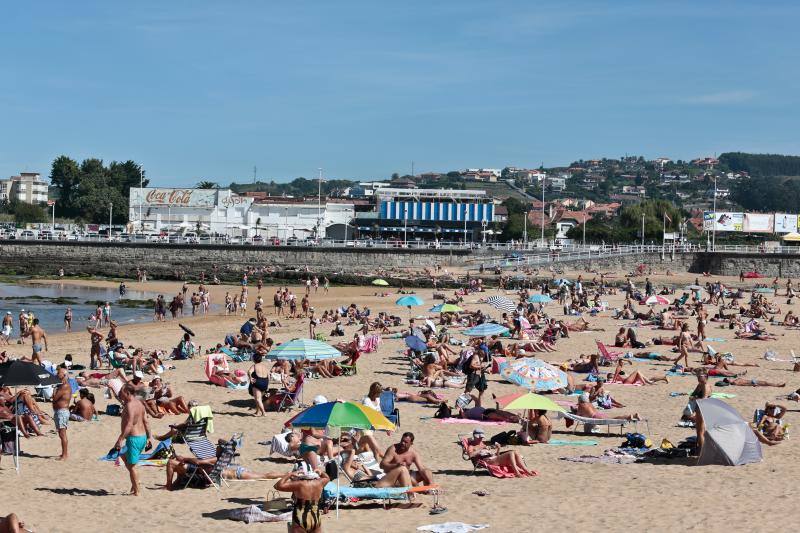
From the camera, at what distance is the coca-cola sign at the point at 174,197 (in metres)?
84.8

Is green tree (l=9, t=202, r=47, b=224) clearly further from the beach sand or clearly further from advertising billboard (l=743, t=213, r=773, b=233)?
the beach sand

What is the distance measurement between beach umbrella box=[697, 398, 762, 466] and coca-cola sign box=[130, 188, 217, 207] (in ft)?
249

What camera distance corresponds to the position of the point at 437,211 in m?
83.4

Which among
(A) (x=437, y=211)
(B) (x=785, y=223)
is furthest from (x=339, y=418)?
(A) (x=437, y=211)

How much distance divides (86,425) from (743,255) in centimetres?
5246

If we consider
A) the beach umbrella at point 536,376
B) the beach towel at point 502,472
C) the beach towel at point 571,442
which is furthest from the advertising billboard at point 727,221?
the beach towel at point 502,472

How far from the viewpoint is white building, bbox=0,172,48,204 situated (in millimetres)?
139500

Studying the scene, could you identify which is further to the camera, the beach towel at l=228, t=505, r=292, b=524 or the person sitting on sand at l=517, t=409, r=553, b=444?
the person sitting on sand at l=517, t=409, r=553, b=444

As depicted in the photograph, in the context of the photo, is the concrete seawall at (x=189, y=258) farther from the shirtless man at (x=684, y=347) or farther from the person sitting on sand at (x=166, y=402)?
the person sitting on sand at (x=166, y=402)

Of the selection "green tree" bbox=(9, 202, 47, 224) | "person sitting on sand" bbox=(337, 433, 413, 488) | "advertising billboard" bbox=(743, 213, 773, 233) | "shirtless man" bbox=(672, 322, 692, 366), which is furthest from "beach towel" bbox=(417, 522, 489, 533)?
"green tree" bbox=(9, 202, 47, 224)

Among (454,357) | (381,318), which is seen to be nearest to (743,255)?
(381,318)

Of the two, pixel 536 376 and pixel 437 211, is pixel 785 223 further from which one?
pixel 536 376

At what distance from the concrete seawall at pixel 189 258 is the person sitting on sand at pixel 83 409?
43.2 metres

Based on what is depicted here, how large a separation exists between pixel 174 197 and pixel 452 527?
79.0 metres
